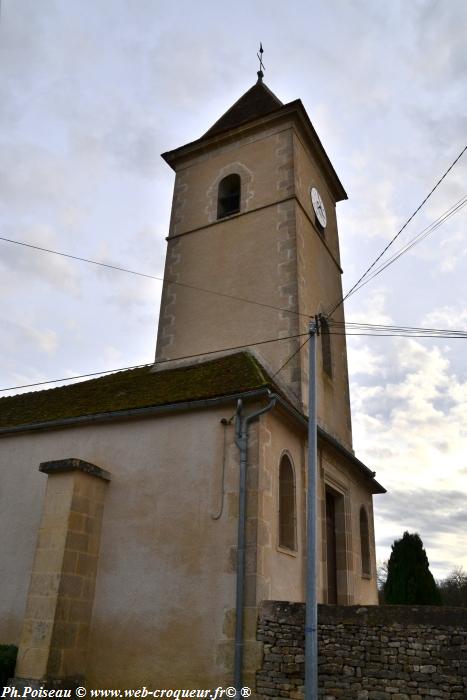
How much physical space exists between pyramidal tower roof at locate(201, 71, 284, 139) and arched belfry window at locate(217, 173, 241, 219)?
145 centimetres

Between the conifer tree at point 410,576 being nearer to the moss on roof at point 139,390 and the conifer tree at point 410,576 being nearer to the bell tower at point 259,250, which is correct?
the bell tower at point 259,250

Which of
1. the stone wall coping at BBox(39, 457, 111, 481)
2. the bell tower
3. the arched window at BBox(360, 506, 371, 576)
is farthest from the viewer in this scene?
the arched window at BBox(360, 506, 371, 576)

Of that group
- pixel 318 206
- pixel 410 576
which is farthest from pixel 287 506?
pixel 318 206

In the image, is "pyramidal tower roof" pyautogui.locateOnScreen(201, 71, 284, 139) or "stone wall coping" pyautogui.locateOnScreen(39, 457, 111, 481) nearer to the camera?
"stone wall coping" pyautogui.locateOnScreen(39, 457, 111, 481)

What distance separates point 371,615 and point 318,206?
35.4 feet

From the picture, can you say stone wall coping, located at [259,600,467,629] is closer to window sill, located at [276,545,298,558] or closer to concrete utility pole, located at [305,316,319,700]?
concrete utility pole, located at [305,316,319,700]

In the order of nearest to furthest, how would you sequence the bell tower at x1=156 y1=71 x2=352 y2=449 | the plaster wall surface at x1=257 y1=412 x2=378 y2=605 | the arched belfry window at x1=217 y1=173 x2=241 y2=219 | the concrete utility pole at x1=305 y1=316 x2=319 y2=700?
the concrete utility pole at x1=305 y1=316 x2=319 y2=700, the plaster wall surface at x1=257 y1=412 x2=378 y2=605, the bell tower at x1=156 y1=71 x2=352 y2=449, the arched belfry window at x1=217 y1=173 x2=241 y2=219

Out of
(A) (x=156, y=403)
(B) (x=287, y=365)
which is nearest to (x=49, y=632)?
(A) (x=156, y=403)

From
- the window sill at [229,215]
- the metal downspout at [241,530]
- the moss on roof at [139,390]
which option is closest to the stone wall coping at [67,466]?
the moss on roof at [139,390]

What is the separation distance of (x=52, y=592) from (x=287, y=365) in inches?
223

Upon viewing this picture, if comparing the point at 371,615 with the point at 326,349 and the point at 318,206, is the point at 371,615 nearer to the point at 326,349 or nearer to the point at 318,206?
the point at 326,349

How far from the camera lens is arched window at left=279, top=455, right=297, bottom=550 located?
29.8 feet

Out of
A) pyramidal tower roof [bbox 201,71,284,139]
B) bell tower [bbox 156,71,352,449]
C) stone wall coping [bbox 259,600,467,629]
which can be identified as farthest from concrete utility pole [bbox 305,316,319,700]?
pyramidal tower roof [bbox 201,71,284,139]

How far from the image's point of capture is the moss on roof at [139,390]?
9672mm
